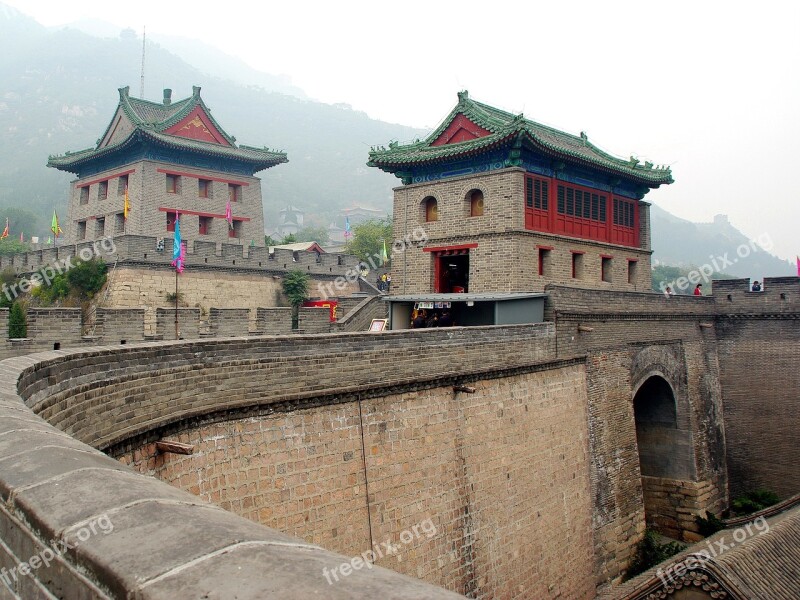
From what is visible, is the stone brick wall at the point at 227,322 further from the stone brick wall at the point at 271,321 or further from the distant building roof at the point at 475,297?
the distant building roof at the point at 475,297

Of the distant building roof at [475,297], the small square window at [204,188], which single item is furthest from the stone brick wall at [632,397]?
the small square window at [204,188]

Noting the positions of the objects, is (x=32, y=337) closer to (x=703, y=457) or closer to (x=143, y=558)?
(x=143, y=558)

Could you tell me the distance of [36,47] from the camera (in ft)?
642

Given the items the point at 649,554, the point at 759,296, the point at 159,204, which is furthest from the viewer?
the point at 159,204

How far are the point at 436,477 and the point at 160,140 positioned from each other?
877 inches

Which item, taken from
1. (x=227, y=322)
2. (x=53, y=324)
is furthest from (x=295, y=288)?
(x=53, y=324)

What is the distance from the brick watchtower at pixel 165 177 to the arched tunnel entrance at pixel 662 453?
67.6 ft

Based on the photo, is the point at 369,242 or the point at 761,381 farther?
the point at 369,242

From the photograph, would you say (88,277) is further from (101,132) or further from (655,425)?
(101,132)

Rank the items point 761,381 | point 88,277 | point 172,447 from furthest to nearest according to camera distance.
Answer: point 88,277, point 761,381, point 172,447

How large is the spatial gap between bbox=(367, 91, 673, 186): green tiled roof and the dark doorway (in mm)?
2972

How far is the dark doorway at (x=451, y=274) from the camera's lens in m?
19.3

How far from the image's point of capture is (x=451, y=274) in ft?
64.2

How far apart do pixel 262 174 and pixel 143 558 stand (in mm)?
158773
